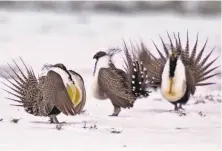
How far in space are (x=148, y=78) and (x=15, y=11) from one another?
0.53m

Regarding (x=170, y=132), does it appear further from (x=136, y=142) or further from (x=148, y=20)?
(x=148, y=20)

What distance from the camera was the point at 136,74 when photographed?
5.36ft

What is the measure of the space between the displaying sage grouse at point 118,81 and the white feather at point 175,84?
7cm

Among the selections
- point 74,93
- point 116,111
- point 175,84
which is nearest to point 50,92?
point 74,93

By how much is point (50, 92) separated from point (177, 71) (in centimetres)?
47

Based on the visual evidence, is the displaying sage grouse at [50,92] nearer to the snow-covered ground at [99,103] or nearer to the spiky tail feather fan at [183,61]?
the snow-covered ground at [99,103]

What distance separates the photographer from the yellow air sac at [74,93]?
1592mm

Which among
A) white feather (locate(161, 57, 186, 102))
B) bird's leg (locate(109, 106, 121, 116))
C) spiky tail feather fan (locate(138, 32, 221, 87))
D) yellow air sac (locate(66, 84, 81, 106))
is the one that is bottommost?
bird's leg (locate(109, 106, 121, 116))

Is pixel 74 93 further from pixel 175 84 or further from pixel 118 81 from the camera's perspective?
pixel 175 84

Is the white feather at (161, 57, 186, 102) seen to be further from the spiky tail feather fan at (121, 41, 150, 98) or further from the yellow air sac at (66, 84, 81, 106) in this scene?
the yellow air sac at (66, 84, 81, 106)

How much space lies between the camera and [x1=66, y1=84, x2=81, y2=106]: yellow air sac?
1.59m

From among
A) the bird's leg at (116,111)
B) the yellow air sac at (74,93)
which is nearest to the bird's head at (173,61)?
the bird's leg at (116,111)

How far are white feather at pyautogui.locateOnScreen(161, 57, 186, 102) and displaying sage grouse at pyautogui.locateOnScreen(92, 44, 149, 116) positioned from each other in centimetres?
7

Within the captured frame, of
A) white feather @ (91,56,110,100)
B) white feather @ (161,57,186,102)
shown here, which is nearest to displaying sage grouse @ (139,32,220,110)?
white feather @ (161,57,186,102)
